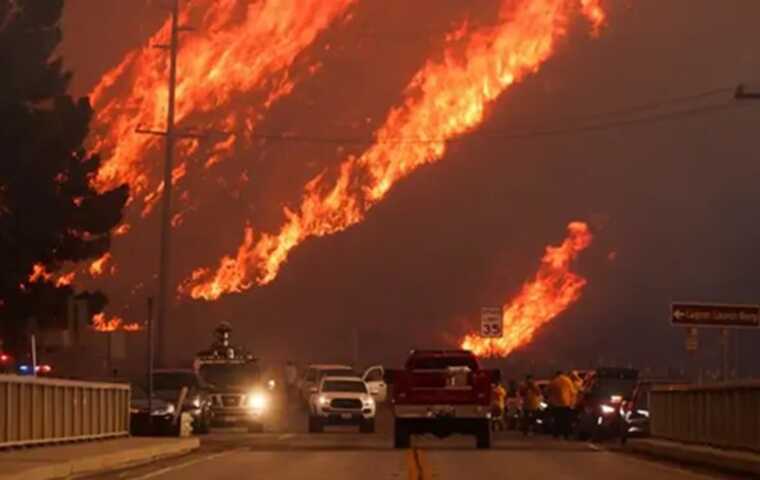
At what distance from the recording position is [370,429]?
63062mm

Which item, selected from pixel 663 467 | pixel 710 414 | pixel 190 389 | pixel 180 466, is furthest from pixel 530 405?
pixel 180 466

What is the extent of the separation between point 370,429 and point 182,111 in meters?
38.8

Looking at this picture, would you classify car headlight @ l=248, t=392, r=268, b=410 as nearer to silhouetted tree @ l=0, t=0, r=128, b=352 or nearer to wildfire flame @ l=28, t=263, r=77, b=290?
silhouetted tree @ l=0, t=0, r=128, b=352

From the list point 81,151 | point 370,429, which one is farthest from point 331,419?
point 81,151

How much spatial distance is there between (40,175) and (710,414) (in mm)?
48513

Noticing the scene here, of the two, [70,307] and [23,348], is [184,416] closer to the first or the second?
[70,307]

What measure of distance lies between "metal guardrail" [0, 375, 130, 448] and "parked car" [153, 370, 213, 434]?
10751 millimetres

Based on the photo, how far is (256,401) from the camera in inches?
2410

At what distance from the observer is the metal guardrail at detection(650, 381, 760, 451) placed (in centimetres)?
3456

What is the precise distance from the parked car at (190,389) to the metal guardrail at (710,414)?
51.4ft

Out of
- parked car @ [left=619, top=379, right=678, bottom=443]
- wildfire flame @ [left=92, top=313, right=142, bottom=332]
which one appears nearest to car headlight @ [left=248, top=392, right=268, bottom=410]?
parked car @ [left=619, top=379, right=678, bottom=443]

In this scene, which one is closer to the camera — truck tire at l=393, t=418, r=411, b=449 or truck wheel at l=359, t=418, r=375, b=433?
truck tire at l=393, t=418, r=411, b=449

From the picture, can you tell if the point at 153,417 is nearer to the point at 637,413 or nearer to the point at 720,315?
the point at 637,413

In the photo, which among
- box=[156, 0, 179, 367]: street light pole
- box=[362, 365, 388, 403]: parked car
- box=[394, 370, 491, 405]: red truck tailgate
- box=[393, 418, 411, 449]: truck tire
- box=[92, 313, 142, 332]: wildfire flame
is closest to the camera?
box=[393, 418, 411, 449]: truck tire
